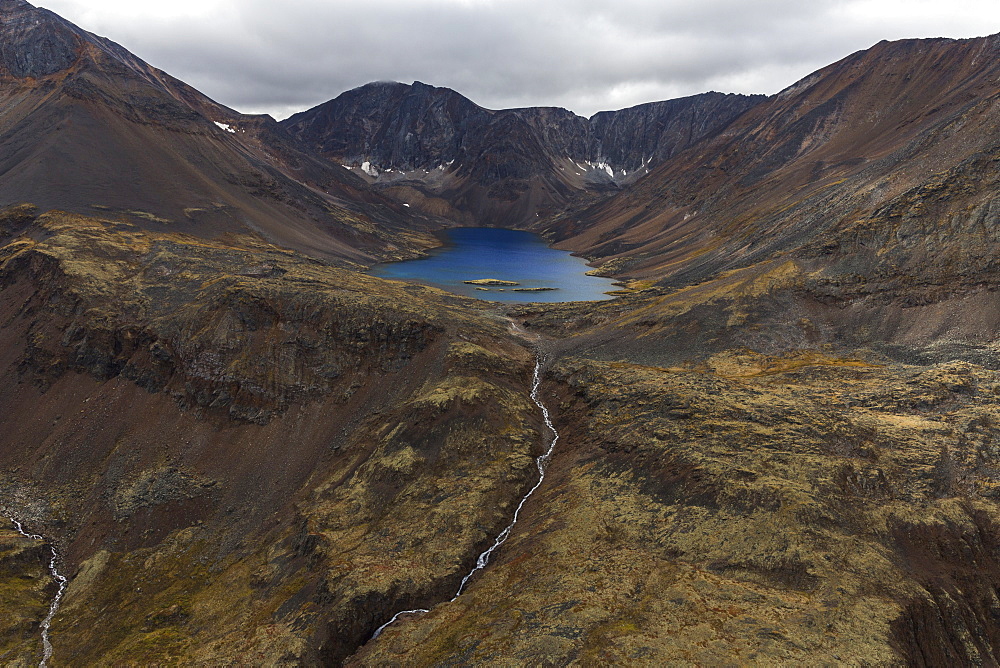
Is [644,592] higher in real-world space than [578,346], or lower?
lower

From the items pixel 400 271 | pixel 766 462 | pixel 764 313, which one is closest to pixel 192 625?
pixel 766 462

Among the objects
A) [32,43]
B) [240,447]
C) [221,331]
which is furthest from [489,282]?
[32,43]

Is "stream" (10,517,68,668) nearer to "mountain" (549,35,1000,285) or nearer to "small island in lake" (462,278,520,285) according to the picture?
"mountain" (549,35,1000,285)

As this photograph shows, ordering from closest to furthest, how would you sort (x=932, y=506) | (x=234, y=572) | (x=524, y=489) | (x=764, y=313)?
(x=932, y=506)
(x=234, y=572)
(x=524, y=489)
(x=764, y=313)

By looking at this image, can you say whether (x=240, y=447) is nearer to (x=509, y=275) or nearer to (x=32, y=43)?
(x=509, y=275)

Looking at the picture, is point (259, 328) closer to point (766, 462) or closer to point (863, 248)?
point (766, 462)
